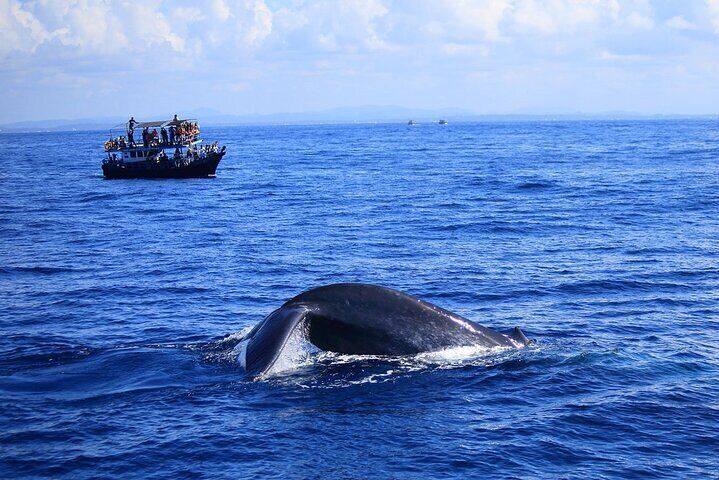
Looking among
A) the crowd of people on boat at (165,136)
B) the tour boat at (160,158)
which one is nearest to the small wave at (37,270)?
the tour boat at (160,158)

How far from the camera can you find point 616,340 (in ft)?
48.8

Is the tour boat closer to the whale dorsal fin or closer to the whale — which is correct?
the whale

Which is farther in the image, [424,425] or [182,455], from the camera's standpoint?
[424,425]

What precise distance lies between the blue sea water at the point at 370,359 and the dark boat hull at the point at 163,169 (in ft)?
94.1

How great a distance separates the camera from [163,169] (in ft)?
218

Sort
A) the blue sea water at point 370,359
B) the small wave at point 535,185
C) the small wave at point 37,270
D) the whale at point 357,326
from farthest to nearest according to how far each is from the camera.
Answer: the small wave at point 535,185 → the small wave at point 37,270 → the whale at point 357,326 → the blue sea water at point 370,359

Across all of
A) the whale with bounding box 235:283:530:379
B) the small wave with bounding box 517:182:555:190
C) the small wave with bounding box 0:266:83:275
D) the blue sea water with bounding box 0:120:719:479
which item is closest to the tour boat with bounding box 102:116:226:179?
the small wave with bounding box 517:182:555:190

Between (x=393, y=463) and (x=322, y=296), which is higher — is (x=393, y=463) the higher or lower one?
the lower one

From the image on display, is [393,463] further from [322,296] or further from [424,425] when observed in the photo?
[322,296]

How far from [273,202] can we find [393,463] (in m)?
35.5

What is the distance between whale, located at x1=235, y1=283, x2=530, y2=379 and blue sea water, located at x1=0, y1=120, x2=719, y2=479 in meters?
0.38

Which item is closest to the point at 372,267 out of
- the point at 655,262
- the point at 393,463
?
the point at 655,262

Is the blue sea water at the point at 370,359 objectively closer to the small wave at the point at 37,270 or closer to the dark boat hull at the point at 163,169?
the small wave at the point at 37,270

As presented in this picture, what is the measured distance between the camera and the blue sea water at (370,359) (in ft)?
31.6
